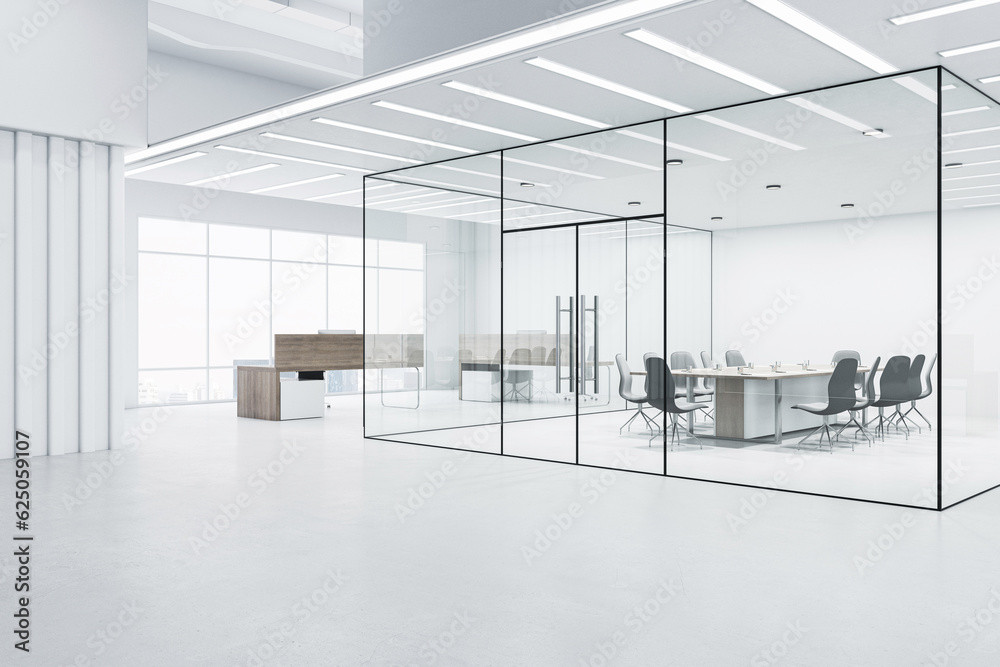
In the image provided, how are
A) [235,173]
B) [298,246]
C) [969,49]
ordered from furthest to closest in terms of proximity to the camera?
1. [298,246]
2. [235,173]
3. [969,49]

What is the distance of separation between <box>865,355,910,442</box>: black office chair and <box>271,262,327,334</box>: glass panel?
1250cm

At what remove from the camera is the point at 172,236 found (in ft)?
49.0

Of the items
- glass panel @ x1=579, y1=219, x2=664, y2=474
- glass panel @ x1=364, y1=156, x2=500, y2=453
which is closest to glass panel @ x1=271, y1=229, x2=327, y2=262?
glass panel @ x1=364, y1=156, x2=500, y2=453

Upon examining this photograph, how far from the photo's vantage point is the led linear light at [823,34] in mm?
5180

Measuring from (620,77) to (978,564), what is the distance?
166 inches

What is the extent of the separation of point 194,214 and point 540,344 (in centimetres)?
908

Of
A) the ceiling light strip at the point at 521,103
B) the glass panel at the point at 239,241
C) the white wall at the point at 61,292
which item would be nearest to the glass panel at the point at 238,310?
the glass panel at the point at 239,241

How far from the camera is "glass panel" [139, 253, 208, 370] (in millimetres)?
14914

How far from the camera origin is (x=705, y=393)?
24.1ft

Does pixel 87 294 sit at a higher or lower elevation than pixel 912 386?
higher

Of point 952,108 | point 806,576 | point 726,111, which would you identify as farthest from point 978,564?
point 726,111

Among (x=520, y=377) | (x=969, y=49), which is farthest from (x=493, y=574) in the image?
(x=969, y=49)

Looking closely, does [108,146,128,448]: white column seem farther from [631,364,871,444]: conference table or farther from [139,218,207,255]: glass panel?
[631,364,871,444]: conference table

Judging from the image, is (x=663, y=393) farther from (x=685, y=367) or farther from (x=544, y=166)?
(x=544, y=166)
